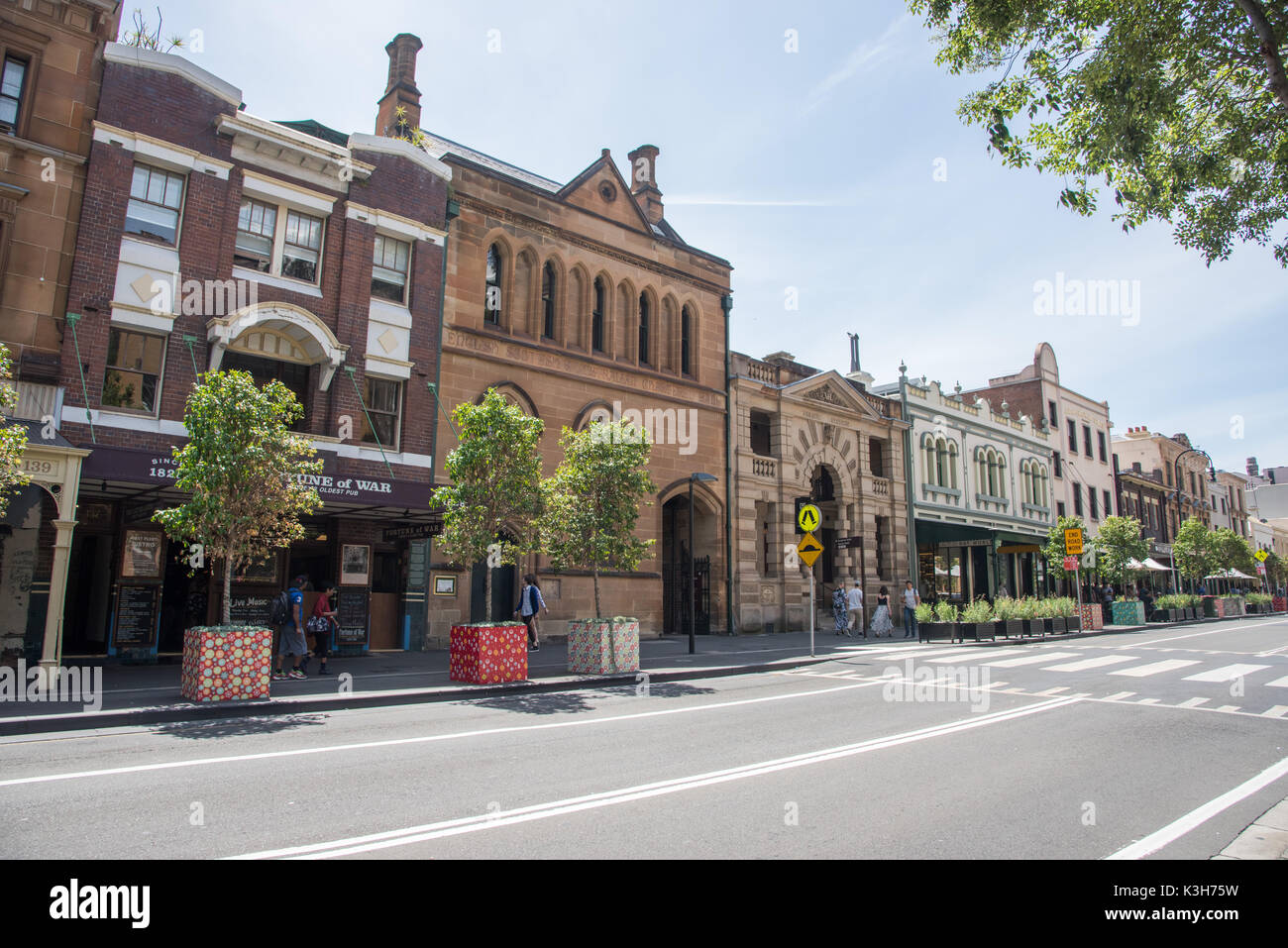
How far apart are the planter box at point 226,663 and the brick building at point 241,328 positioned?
432 cm

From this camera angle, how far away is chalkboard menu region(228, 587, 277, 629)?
1609 centimetres

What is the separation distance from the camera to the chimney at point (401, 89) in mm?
21344

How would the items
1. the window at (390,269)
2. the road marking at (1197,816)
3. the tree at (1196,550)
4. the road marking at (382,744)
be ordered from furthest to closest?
the tree at (1196,550) → the window at (390,269) → the road marking at (382,744) → the road marking at (1197,816)

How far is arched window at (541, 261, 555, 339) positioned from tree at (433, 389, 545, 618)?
8.85 metres

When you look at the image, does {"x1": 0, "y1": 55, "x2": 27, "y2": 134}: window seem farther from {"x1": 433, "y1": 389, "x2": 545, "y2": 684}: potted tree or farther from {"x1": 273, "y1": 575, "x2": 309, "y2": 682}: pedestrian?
{"x1": 273, "y1": 575, "x2": 309, "y2": 682}: pedestrian

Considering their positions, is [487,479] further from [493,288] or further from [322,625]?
[493,288]

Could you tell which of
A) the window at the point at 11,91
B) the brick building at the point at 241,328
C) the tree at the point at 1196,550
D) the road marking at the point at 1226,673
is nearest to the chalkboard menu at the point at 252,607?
the brick building at the point at 241,328

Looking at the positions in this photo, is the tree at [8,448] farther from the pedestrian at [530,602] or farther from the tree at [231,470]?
the pedestrian at [530,602]

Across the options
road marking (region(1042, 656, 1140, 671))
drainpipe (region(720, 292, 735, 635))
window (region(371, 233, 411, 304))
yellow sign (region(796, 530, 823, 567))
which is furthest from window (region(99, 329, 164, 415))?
road marking (region(1042, 656, 1140, 671))

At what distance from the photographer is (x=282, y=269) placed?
17078 millimetres

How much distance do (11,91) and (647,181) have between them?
18.5 m

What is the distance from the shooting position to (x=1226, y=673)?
1493 cm

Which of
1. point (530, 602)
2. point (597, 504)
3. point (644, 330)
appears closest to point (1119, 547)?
point (644, 330)

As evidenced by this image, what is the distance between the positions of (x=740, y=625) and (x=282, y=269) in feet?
54.5
